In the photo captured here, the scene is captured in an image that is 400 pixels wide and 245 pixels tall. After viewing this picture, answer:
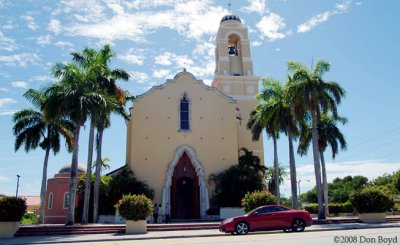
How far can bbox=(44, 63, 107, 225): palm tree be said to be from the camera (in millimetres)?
24188

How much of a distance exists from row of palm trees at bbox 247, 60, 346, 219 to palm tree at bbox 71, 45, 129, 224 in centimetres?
1212

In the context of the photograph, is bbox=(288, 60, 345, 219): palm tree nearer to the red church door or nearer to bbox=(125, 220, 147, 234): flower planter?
the red church door

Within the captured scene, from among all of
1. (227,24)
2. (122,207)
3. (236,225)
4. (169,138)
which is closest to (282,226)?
(236,225)

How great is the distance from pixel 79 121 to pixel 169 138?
1134cm

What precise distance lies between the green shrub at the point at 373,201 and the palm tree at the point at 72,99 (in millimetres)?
18150

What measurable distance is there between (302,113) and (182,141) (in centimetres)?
1179

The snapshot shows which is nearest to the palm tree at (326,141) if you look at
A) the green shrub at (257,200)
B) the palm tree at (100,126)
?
the green shrub at (257,200)

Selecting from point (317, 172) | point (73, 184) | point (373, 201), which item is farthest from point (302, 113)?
point (73, 184)

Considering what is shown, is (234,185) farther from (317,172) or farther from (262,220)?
(262,220)

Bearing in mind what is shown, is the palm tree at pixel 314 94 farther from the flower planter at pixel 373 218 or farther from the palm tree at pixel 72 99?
the palm tree at pixel 72 99

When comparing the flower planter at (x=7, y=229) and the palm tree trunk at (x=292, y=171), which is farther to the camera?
the palm tree trunk at (x=292, y=171)

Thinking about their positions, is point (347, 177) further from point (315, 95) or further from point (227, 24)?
point (315, 95)

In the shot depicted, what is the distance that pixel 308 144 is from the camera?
35156 millimetres

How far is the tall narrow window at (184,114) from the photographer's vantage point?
35.0 meters
